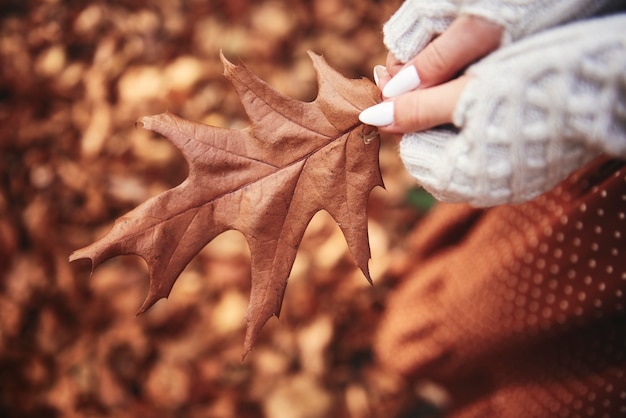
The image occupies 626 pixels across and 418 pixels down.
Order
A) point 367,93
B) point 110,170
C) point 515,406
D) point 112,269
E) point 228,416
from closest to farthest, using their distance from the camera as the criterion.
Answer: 1. point 367,93
2. point 515,406
3. point 228,416
4. point 112,269
5. point 110,170

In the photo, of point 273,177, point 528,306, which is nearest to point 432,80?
point 273,177

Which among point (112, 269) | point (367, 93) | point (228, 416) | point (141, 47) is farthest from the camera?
point (141, 47)

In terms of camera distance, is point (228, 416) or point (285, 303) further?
point (285, 303)

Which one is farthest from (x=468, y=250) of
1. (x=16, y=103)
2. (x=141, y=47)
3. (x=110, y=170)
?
(x=16, y=103)

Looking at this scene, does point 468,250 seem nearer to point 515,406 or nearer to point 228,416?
point 515,406

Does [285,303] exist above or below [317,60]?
below

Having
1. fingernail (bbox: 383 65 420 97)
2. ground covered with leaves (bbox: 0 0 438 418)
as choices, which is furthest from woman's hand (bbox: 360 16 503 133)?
ground covered with leaves (bbox: 0 0 438 418)

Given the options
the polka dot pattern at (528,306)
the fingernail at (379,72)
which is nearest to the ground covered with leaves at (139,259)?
the polka dot pattern at (528,306)

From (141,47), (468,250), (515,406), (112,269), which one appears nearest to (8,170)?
(112,269)

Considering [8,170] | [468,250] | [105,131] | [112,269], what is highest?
[468,250]

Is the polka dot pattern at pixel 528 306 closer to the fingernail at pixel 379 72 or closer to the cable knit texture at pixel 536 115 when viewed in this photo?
the cable knit texture at pixel 536 115
